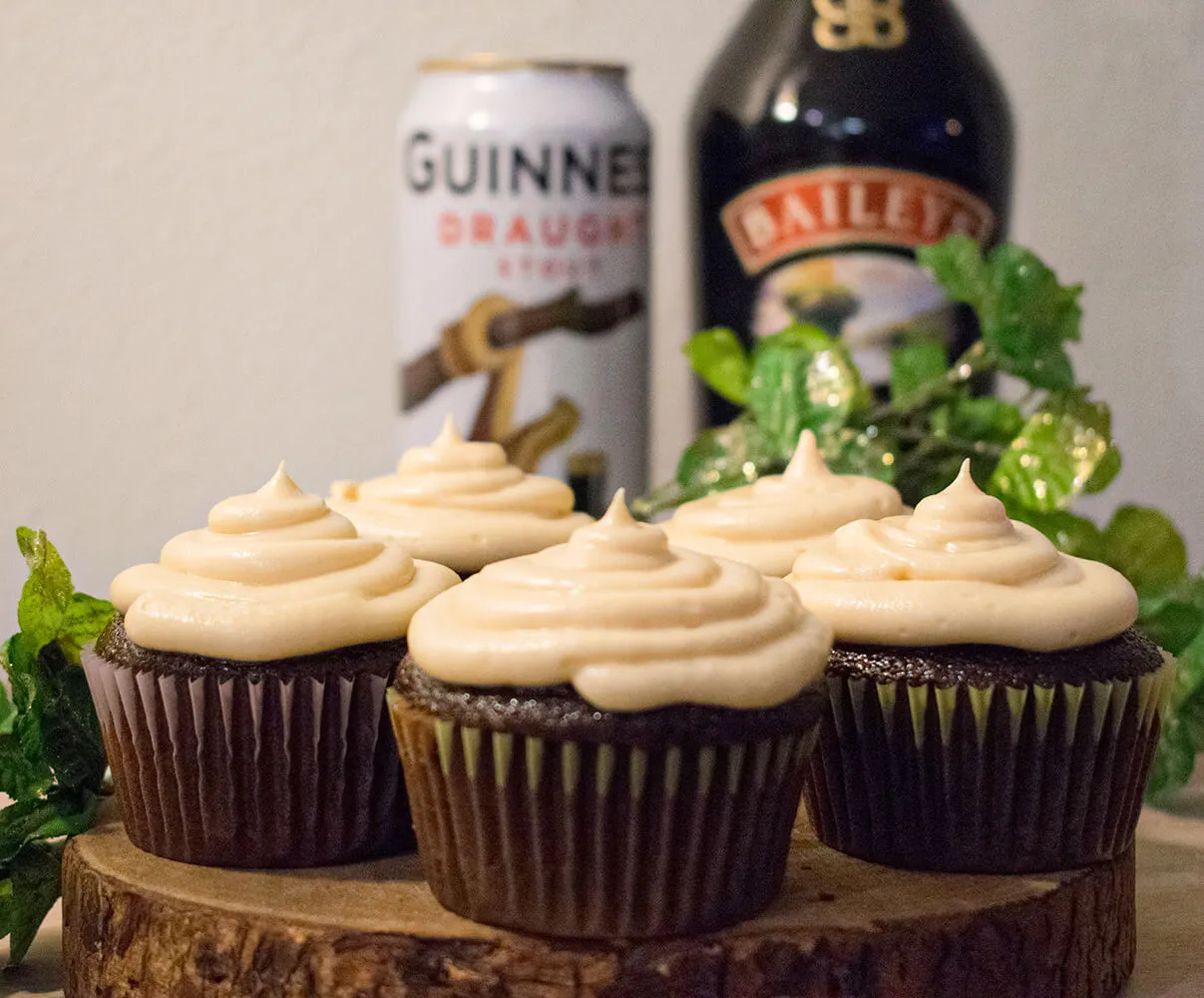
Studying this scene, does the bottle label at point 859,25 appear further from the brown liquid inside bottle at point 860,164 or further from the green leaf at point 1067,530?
the green leaf at point 1067,530

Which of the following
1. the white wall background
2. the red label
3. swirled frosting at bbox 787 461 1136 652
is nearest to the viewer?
swirled frosting at bbox 787 461 1136 652

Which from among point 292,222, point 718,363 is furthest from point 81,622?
point 292,222

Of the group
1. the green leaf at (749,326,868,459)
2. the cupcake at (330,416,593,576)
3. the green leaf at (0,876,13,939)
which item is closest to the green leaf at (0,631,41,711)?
the green leaf at (0,876,13,939)

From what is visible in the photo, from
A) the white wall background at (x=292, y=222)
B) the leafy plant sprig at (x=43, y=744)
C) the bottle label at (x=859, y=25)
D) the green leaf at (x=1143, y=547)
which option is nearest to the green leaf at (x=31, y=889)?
the leafy plant sprig at (x=43, y=744)

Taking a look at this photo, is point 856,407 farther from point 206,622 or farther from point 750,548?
point 206,622

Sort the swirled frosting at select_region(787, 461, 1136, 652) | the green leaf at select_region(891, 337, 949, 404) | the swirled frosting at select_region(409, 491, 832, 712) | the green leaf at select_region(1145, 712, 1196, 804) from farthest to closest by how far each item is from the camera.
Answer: the green leaf at select_region(891, 337, 949, 404), the green leaf at select_region(1145, 712, 1196, 804), the swirled frosting at select_region(787, 461, 1136, 652), the swirled frosting at select_region(409, 491, 832, 712)

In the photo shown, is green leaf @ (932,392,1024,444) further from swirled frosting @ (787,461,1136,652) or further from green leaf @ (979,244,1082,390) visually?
swirled frosting @ (787,461,1136,652)
